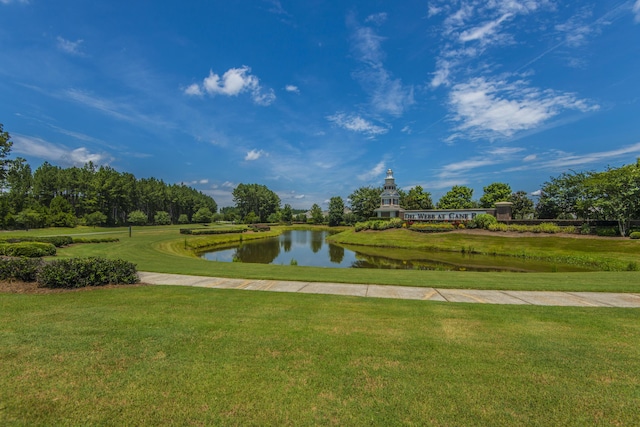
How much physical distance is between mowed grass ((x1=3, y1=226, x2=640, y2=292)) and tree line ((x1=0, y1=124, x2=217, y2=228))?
2568 centimetres

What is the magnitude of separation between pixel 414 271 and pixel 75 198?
8134 centimetres

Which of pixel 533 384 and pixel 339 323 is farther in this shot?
pixel 339 323

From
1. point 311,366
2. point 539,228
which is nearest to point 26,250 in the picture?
point 311,366

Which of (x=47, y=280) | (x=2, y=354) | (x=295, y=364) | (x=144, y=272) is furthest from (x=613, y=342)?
(x=144, y=272)

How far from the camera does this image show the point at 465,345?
4625 millimetres

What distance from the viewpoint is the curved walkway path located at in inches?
302

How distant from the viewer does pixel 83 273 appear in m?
8.16

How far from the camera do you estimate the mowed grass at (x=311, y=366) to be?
3018 mm

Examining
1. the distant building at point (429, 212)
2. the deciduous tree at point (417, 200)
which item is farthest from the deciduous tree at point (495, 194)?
the distant building at point (429, 212)

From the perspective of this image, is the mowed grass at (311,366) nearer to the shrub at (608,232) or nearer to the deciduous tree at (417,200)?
the shrub at (608,232)

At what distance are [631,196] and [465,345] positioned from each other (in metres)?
35.4

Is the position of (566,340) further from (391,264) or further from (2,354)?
(391,264)

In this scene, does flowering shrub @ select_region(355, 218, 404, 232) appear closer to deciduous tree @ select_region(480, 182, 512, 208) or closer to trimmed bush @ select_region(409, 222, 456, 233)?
trimmed bush @ select_region(409, 222, 456, 233)

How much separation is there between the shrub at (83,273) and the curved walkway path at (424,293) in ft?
2.67
